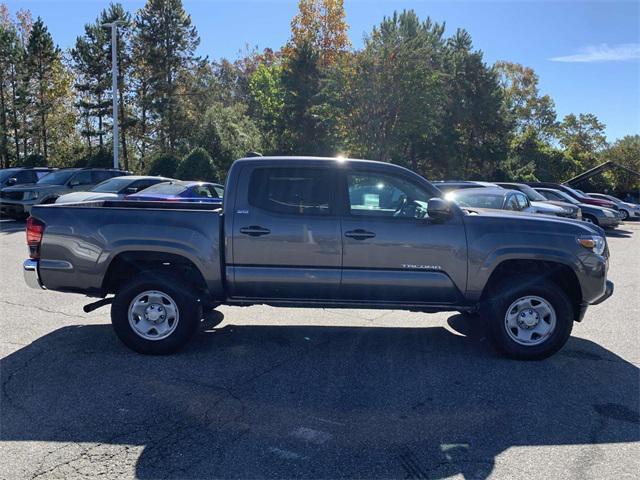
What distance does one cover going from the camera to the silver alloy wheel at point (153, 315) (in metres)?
5.30

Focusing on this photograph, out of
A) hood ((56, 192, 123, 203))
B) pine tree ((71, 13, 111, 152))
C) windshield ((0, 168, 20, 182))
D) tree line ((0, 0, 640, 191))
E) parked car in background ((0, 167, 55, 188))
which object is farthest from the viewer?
pine tree ((71, 13, 111, 152))

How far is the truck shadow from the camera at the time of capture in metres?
3.47

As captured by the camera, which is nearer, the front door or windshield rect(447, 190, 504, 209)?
the front door

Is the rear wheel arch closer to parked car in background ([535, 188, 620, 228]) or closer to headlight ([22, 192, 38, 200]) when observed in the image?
headlight ([22, 192, 38, 200])

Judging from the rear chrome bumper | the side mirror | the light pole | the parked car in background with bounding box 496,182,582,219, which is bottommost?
the rear chrome bumper

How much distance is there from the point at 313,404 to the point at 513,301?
7.59 feet

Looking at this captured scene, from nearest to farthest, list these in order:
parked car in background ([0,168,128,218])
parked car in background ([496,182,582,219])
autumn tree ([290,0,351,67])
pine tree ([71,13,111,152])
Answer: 1. parked car in background ([496,182,582,219])
2. parked car in background ([0,168,128,218])
3. pine tree ([71,13,111,152])
4. autumn tree ([290,0,351,67])

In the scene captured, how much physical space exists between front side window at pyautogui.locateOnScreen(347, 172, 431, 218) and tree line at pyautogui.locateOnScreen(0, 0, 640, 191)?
23633 mm

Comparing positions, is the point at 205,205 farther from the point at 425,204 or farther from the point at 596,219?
the point at 596,219

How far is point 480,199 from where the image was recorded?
467 inches

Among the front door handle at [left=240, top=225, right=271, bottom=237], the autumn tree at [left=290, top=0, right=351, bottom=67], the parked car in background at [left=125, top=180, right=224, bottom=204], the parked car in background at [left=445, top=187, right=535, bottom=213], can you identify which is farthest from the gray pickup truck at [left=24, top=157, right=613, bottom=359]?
the autumn tree at [left=290, top=0, right=351, bottom=67]

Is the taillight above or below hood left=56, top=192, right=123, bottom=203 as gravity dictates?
below

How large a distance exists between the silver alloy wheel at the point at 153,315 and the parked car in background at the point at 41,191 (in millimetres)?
13454

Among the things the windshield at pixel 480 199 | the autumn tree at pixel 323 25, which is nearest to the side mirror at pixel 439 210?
the windshield at pixel 480 199
